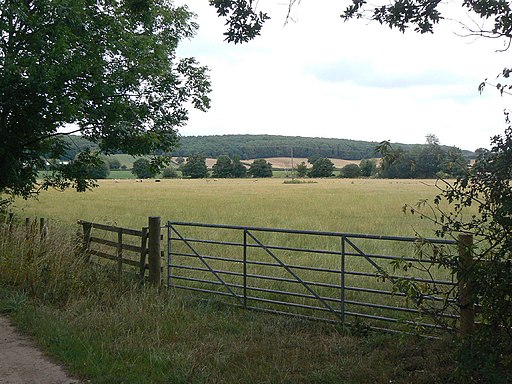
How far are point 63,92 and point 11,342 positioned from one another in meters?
7.93

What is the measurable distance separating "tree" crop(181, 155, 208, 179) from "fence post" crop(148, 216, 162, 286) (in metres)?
84.0

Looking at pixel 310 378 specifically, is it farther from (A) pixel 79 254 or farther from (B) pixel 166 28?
(B) pixel 166 28

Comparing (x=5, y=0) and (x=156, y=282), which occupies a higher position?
(x=5, y=0)

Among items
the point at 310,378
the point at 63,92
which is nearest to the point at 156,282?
the point at 310,378

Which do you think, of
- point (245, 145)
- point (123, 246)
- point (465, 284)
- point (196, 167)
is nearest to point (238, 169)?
point (245, 145)

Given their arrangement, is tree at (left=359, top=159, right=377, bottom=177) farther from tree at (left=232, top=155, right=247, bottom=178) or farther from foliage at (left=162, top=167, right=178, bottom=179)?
foliage at (left=162, top=167, right=178, bottom=179)

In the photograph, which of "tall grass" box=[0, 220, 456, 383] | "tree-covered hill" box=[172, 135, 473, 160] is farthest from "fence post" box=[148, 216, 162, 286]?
"tree-covered hill" box=[172, 135, 473, 160]

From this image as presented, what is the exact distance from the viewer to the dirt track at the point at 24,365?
17.7 ft

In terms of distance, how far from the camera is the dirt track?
17.7 ft

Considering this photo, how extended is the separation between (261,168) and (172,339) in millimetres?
97558

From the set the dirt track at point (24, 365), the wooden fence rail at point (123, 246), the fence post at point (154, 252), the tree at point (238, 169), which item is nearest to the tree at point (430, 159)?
the dirt track at point (24, 365)

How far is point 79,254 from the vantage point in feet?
34.8

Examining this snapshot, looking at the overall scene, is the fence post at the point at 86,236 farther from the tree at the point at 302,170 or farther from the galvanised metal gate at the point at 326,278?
the tree at the point at 302,170

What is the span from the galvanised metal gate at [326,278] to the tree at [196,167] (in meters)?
75.7
